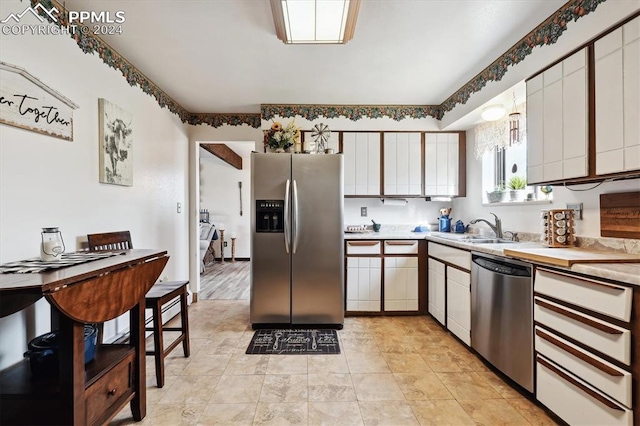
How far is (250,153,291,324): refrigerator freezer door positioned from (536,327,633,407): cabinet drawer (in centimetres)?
199

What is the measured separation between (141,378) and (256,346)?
1016 millimetres

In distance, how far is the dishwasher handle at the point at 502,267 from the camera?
1.75 metres

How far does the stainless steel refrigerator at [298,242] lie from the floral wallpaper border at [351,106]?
923 millimetres

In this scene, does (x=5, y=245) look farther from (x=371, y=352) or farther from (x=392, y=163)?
(x=392, y=163)

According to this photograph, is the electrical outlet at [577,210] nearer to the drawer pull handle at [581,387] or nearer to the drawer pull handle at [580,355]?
the drawer pull handle at [580,355]

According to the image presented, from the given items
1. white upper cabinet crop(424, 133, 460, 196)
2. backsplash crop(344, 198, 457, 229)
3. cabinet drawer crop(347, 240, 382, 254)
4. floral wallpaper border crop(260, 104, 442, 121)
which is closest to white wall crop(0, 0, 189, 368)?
floral wallpaper border crop(260, 104, 442, 121)

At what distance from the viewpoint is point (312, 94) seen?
3178 millimetres

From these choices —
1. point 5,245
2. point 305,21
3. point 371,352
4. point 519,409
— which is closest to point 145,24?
point 305,21

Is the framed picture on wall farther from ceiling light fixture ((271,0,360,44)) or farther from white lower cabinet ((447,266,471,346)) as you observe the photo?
white lower cabinet ((447,266,471,346))

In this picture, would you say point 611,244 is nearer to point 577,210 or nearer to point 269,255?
point 577,210

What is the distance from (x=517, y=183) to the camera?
2.58 meters

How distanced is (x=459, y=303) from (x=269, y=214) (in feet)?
6.18

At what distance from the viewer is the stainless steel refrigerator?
283cm

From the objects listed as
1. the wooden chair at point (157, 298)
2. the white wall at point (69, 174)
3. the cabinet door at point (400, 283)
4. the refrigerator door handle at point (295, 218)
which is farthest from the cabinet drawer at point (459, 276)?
the white wall at point (69, 174)
